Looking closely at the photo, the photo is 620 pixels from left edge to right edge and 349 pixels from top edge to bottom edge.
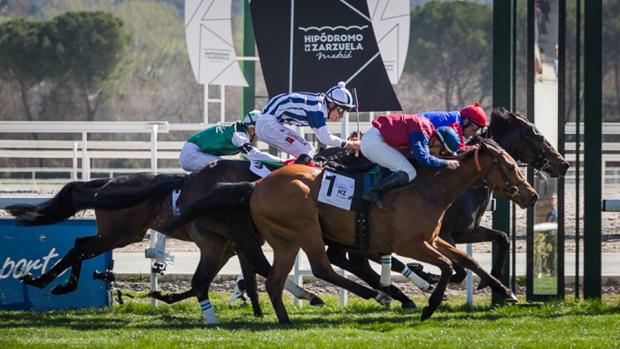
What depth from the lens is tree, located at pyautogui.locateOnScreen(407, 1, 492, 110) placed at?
4484cm

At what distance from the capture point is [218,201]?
32.9ft

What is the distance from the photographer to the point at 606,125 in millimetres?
17969

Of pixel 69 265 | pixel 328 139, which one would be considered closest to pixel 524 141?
pixel 328 139

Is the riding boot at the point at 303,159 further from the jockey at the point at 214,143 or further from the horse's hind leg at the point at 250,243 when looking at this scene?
the jockey at the point at 214,143

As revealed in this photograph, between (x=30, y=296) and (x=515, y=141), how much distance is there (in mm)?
4501

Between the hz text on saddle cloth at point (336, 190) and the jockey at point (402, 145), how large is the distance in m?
0.13

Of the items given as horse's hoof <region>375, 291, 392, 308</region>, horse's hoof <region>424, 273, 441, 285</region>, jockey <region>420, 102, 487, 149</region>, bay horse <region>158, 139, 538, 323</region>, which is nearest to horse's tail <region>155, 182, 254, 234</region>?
bay horse <region>158, 139, 538, 323</region>

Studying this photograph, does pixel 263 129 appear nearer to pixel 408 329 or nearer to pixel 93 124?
pixel 408 329

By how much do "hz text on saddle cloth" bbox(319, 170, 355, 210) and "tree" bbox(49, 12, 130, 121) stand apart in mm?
31441

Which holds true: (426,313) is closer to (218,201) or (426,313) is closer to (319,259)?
(319,259)

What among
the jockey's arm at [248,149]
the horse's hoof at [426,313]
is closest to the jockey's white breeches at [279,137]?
the jockey's arm at [248,149]

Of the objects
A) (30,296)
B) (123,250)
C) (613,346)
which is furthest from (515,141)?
(123,250)

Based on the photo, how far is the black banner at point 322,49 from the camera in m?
12.0

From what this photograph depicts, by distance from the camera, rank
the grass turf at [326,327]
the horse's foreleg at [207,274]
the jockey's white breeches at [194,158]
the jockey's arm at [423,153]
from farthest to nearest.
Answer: the jockey's white breeches at [194,158] < the horse's foreleg at [207,274] < the jockey's arm at [423,153] < the grass turf at [326,327]
